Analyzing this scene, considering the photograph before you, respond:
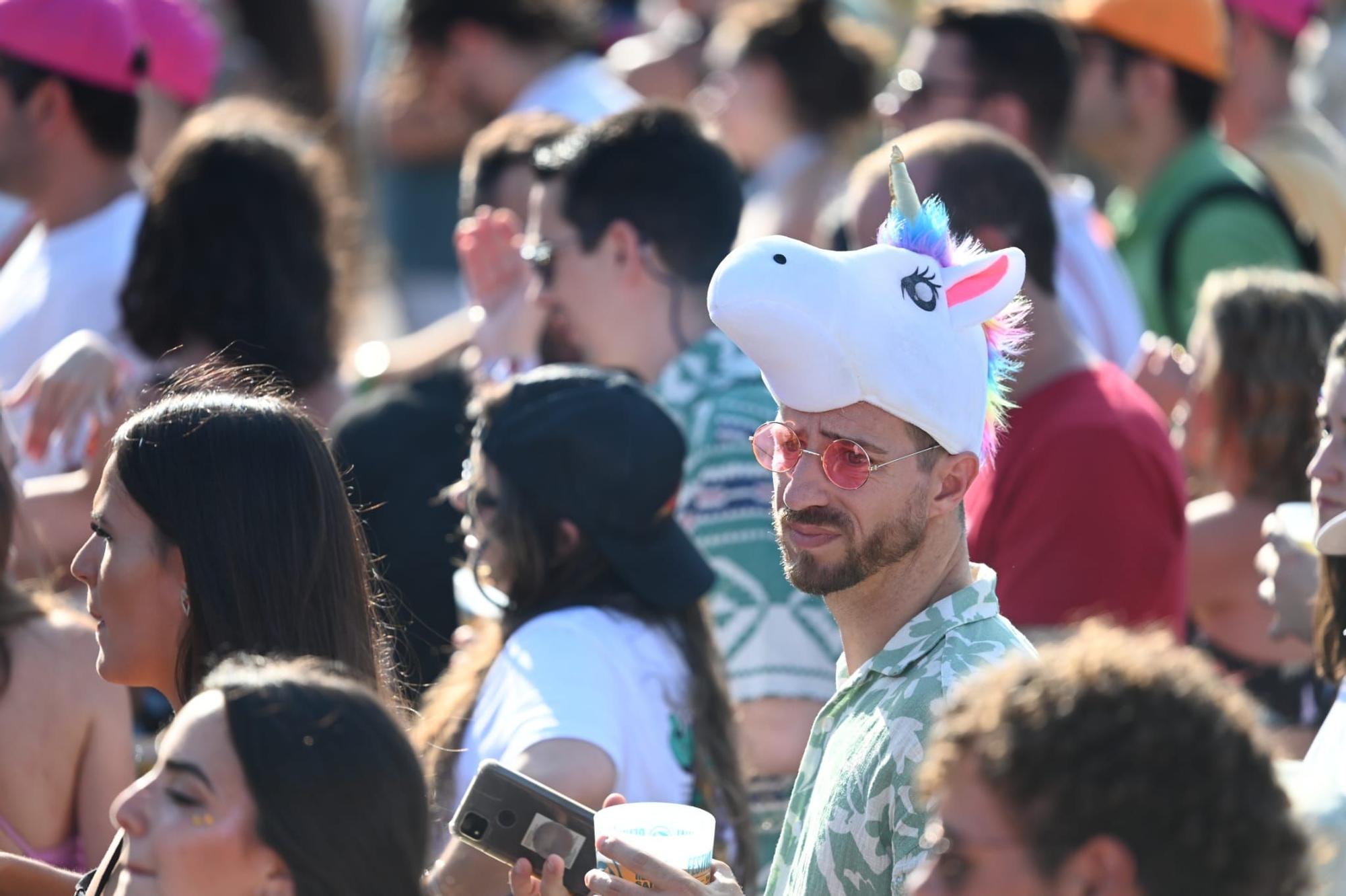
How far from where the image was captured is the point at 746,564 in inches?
155

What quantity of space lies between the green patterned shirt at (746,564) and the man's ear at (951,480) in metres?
1.14

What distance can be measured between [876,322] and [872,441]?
0.62 ft

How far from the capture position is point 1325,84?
30.7 ft

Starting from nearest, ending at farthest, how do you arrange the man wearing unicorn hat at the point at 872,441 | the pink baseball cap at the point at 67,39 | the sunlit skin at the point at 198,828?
the sunlit skin at the point at 198,828 → the man wearing unicorn hat at the point at 872,441 → the pink baseball cap at the point at 67,39

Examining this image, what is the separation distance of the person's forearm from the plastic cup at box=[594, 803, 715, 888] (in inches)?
38.0

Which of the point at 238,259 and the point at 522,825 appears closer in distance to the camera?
the point at 522,825

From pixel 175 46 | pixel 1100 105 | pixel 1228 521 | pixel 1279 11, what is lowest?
pixel 1228 521

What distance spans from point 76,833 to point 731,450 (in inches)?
63.5

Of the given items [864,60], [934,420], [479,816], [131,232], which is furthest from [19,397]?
[864,60]

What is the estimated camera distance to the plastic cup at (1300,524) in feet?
11.2

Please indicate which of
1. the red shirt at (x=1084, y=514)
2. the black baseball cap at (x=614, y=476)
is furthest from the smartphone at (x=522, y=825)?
the red shirt at (x=1084, y=514)

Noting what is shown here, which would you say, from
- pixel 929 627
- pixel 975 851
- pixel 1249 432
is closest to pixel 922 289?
pixel 929 627

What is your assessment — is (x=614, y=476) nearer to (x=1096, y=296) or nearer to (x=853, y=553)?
(x=853, y=553)

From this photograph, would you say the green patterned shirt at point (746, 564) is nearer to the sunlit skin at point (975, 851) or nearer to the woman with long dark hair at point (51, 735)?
the woman with long dark hair at point (51, 735)
